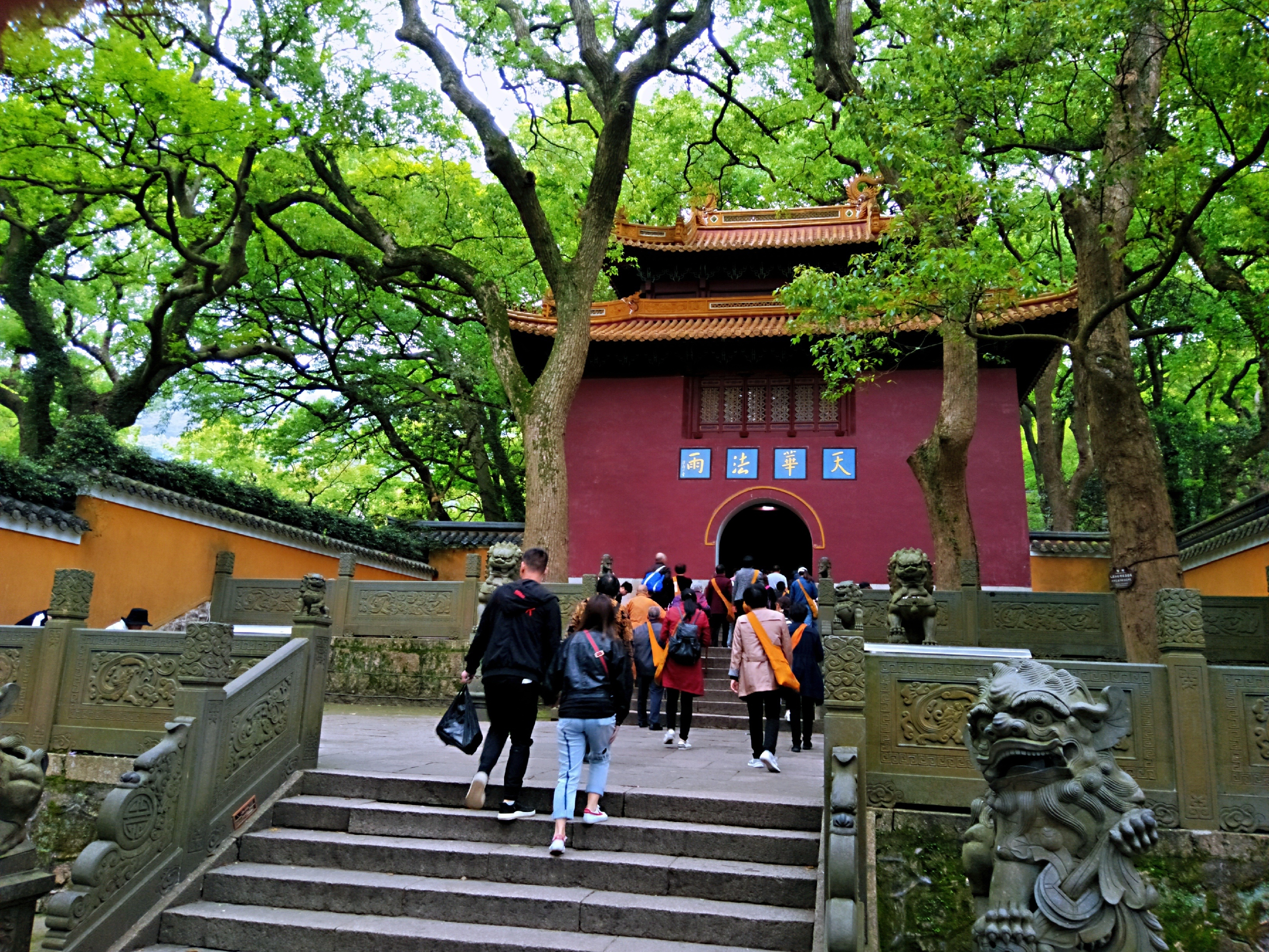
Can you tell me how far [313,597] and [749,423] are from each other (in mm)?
11648

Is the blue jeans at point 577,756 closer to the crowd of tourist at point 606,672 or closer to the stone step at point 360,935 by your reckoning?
the crowd of tourist at point 606,672

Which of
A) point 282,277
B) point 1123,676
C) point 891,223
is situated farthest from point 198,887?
point 282,277

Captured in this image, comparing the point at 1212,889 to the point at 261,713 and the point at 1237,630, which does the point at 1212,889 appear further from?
the point at 261,713

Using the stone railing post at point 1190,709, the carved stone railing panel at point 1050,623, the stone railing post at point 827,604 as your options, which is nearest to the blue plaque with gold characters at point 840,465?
the stone railing post at point 827,604

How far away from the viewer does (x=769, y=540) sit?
19.6 metres

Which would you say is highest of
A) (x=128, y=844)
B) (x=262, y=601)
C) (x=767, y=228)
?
(x=767, y=228)

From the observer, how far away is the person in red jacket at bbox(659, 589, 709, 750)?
296 inches

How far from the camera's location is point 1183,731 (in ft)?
15.8

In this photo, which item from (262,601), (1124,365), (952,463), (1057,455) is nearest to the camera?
(1124,365)

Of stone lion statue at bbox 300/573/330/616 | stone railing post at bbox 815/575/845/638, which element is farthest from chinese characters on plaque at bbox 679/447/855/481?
stone lion statue at bbox 300/573/330/616

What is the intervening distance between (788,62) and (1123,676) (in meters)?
12.5

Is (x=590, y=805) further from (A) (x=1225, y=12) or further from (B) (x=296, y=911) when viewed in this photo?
(A) (x=1225, y=12)

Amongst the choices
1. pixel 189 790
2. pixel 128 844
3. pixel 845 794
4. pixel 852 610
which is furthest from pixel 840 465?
pixel 128 844

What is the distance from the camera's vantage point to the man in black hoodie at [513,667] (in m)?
5.00
